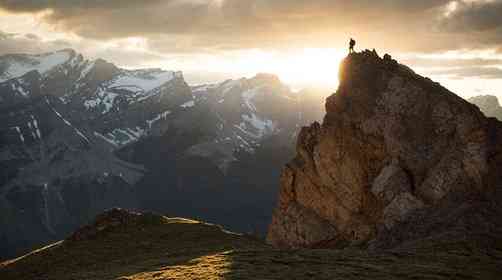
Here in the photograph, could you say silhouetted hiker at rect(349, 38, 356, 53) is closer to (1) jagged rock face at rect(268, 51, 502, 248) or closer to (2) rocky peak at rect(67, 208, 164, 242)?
(1) jagged rock face at rect(268, 51, 502, 248)

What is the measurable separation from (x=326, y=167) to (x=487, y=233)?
3472cm

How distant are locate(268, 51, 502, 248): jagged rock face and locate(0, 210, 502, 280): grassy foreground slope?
1555 centimetres

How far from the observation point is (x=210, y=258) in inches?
2263

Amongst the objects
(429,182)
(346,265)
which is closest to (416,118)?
(429,182)

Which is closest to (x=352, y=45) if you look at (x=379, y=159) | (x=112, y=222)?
(x=379, y=159)

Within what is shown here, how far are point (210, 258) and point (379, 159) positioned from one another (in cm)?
3900

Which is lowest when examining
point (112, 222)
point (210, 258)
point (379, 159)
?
point (210, 258)

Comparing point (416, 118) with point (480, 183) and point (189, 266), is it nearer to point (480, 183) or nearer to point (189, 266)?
point (480, 183)

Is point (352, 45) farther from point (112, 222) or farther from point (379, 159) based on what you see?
point (112, 222)

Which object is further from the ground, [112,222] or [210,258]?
[112,222]

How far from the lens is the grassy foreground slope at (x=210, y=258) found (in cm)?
5031

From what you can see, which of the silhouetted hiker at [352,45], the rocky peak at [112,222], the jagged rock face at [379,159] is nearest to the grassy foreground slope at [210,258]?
the rocky peak at [112,222]

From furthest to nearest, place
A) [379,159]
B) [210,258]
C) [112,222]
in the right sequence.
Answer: [379,159] < [112,222] < [210,258]

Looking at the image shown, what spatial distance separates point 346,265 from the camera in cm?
5269
